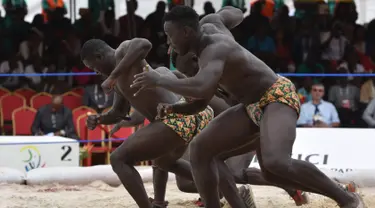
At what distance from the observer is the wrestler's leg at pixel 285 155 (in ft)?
14.5

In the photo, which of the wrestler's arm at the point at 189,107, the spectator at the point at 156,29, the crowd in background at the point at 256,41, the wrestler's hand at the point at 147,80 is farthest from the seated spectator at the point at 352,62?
the wrestler's hand at the point at 147,80

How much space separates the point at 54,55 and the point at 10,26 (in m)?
0.76

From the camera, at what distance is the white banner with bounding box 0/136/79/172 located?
8.31m

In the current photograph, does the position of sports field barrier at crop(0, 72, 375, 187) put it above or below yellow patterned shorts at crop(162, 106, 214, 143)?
below

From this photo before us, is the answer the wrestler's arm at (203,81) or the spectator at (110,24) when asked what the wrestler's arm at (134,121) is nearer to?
the wrestler's arm at (203,81)

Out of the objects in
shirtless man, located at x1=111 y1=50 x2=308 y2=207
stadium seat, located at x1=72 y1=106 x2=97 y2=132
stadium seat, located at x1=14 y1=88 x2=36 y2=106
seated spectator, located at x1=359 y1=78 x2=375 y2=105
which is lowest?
stadium seat, located at x1=72 y1=106 x2=97 y2=132

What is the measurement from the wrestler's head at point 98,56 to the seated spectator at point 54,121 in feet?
14.4

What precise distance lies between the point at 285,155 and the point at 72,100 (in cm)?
632

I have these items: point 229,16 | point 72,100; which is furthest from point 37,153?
point 229,16

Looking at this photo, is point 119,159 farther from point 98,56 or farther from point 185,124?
point 98,56

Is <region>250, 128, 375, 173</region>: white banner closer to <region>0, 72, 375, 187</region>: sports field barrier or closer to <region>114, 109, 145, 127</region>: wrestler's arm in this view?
<region>0, 72, 375, 187</region>: sports field barrier

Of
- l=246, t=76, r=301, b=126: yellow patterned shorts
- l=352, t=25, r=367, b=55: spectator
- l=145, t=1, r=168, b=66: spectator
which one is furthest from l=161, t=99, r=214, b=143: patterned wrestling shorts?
l=352, t=25, r=367, b=55: spectator

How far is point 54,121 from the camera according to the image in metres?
9.57

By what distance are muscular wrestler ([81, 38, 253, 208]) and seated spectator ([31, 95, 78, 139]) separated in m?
4.21
